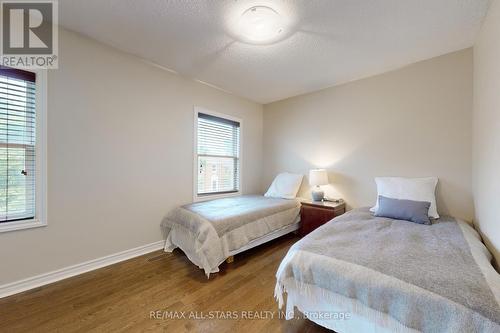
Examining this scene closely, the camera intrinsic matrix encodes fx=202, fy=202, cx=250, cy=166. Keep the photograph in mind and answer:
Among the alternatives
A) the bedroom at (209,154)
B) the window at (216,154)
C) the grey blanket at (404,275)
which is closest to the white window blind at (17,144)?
the bedroom at (209,154)

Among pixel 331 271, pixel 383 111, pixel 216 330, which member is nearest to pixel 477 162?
pixel 383 111

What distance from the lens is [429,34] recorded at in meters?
2.02

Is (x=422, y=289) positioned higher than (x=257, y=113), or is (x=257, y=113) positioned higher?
(x=257, y=113)

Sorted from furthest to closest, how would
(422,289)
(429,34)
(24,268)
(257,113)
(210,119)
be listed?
1. (257,113)
2. (210,119)
3. (429,34)
4. (24,268)
5. (422,289)

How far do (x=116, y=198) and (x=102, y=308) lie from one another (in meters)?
1.15

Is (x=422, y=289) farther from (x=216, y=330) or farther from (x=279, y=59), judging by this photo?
Answer: (x=279, y=59)

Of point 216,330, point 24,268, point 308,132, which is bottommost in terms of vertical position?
point 216,330

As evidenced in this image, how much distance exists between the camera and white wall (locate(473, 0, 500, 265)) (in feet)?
4.92

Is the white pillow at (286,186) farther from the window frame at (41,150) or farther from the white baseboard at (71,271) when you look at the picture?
the window frame at (41,150)

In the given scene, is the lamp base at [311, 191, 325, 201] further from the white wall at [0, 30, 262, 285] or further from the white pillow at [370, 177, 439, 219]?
the white wall at [0, 30, 262, 285]

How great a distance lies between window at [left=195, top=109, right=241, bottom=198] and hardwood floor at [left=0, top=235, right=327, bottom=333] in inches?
54.9

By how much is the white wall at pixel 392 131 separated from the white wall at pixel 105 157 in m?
2.10

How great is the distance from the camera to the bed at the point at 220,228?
210 cm

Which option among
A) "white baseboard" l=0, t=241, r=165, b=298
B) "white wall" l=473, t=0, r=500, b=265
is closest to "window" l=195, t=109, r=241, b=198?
"white baseboard" l=0, t=241, r=165, b=298
